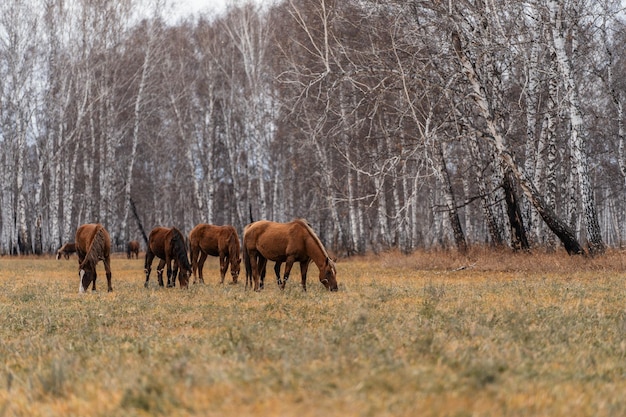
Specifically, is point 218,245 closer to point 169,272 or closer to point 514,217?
point 169,272

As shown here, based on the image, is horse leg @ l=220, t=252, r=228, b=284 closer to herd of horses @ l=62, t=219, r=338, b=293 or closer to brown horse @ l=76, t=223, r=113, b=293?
herd of horses @ l=62, t=219, r=338, b=293

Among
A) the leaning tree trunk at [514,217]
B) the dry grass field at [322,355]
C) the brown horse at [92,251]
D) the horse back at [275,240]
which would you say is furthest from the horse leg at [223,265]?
the leaning tree trunk at [514,217]

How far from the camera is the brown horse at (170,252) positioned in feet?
47.5

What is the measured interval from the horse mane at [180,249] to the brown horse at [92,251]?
1.53 m

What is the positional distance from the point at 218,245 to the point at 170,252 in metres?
1.90

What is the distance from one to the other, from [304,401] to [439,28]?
51.5 ft

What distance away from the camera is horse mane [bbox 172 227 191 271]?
1448 cm

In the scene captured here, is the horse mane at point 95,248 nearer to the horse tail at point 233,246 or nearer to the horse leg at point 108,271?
the horse leg at point 108,271

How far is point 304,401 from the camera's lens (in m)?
3.50

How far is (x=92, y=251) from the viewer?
13.4 metres

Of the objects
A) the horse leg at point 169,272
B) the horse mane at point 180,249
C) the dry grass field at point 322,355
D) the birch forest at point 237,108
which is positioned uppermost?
the birch forest at point 237,108

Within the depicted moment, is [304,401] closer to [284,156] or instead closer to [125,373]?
[125,373]

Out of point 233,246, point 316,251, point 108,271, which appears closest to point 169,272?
point 108,271

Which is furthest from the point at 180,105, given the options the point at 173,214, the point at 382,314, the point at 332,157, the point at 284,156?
the point at 382,314
